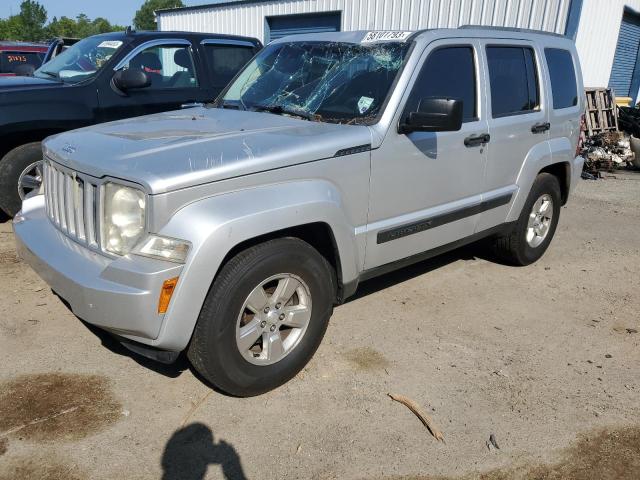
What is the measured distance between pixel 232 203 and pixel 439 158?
167cm

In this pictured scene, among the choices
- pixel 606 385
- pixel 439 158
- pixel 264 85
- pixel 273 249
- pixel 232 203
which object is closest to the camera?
pixel 232 203

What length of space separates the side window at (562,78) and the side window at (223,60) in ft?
11.0

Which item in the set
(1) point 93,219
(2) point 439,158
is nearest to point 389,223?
(2) point 439,158

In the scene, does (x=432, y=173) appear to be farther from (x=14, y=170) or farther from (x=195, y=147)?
(x=14, y=170)

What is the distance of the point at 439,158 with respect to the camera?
12.0 feet

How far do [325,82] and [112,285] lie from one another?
196 cm

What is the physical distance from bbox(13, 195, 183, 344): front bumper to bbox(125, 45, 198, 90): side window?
3595 mm

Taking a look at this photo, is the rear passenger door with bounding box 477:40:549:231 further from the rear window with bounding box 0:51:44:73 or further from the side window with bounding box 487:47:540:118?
the rear window with bounding box 0:51:44:73

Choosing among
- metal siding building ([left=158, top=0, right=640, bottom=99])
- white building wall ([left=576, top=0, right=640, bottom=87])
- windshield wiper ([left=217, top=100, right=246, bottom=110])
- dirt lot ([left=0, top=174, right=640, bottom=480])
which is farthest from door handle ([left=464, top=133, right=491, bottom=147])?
white building wall ([left=576, top=0, right=640, bottom=87])

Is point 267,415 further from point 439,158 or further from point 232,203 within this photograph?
point 439,158

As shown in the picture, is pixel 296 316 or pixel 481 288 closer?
pixel 296 316

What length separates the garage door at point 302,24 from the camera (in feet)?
43.4

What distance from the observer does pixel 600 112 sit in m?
11.5

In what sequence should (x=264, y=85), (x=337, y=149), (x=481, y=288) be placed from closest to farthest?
(x=337, y=149)
(x=264, y=85)
(x=481, y=288)
